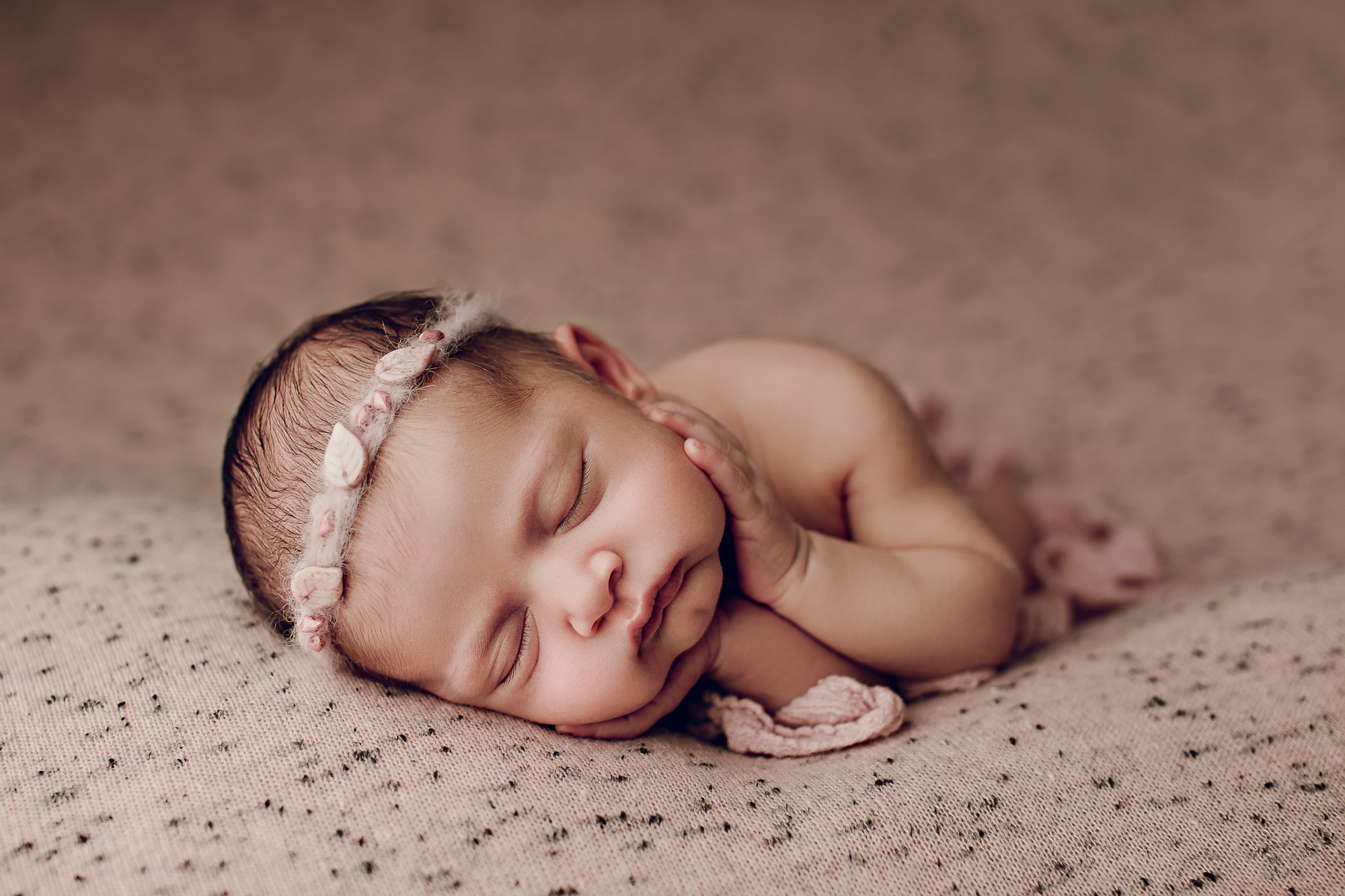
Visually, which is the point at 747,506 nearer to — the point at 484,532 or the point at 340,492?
the point at 484,532

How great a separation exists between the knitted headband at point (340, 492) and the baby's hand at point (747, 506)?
29cm

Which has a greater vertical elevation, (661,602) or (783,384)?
(783,384)

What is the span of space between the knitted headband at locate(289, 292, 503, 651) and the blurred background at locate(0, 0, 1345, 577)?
0.93 metres

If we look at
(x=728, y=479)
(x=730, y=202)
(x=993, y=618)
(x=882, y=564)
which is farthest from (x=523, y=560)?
(x=730, y=202)

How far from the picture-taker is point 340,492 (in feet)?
2.93

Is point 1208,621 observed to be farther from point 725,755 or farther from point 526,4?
point 526,4

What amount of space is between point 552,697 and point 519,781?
11 cm

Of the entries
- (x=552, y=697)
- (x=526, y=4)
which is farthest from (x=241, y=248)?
(x=552, y=697)

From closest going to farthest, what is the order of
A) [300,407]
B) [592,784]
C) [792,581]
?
1. [592,784]
2. [300,407]
3. [792,581]

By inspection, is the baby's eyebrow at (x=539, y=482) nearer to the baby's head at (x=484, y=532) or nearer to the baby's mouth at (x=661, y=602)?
the baby's head at (x=484, y=532)

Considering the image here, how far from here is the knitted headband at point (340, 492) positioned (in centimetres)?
89

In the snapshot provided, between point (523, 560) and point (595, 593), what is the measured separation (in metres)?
0.09

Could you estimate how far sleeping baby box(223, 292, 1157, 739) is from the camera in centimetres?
90

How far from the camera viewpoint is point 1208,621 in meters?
1.12
